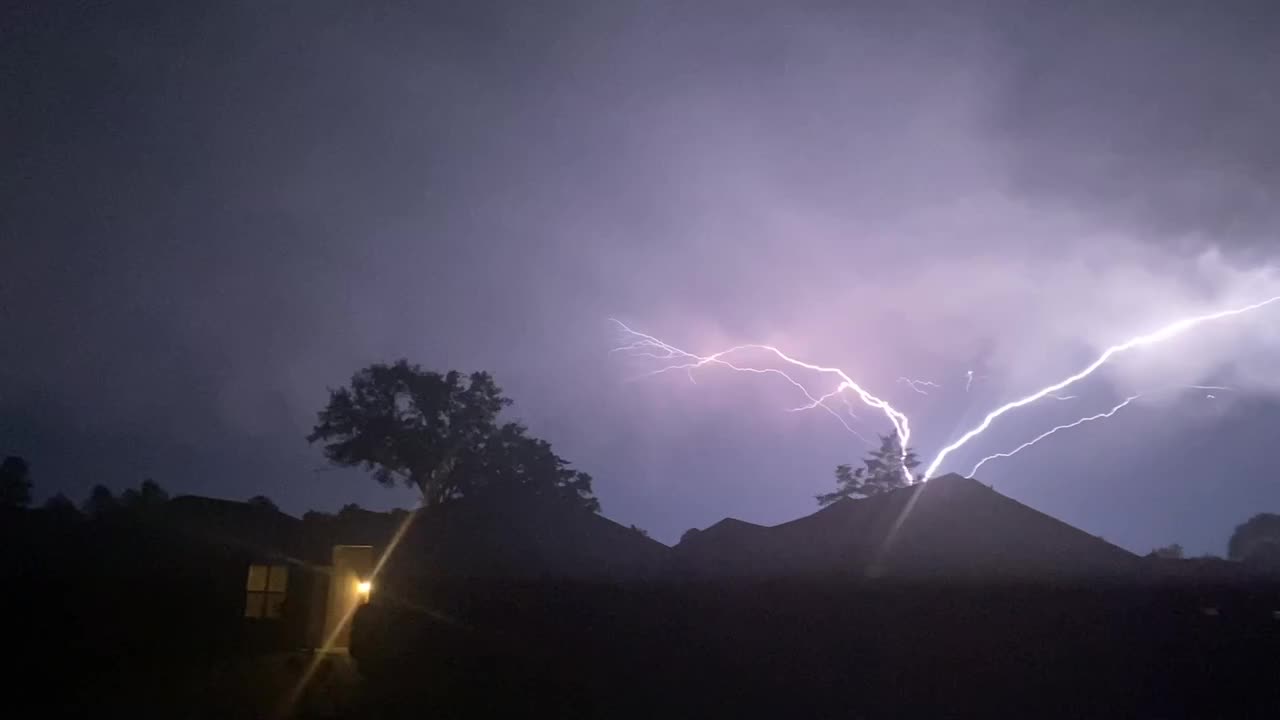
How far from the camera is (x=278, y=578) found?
65.9 feet

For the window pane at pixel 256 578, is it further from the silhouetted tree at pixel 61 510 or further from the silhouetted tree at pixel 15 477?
the silhouetted tree at pixel 15 477

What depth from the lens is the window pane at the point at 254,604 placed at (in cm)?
1886

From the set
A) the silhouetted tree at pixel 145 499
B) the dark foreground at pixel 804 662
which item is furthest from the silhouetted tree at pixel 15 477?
the dark foreground at pixel 804 662

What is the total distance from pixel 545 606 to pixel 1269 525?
2691cm

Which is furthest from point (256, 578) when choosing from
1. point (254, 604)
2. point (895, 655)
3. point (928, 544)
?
point (895, 655)

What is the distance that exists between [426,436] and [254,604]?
17245 mm

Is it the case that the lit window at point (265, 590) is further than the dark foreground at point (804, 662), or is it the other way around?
the lit window at point (265, 590)

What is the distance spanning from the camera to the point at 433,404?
120 feet

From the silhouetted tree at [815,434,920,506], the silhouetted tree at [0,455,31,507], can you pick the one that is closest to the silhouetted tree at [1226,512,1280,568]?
the silhouetted tree at [815,434,920,506]

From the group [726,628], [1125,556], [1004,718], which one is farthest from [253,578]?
[1125,556]

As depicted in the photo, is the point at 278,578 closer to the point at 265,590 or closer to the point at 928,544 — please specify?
the point at 265,590

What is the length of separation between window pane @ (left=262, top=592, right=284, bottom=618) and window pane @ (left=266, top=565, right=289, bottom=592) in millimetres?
129

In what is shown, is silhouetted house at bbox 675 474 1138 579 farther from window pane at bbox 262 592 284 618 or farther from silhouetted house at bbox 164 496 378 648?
window pane at bbox 262 592 284 618

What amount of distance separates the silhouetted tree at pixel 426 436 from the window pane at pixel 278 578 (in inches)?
601
